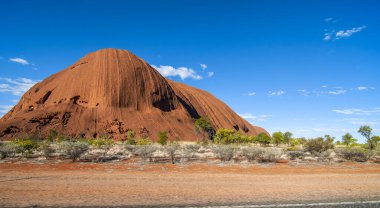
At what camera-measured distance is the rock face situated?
219 ft

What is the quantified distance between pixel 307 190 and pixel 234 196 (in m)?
2.87

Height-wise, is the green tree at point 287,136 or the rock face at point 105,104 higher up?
the rock face at point 105,104

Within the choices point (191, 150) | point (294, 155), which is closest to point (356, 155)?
point (294, 155)

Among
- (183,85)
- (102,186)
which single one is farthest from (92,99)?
(102,186)

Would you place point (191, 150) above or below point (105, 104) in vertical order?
below

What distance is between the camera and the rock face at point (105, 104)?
66.9 m

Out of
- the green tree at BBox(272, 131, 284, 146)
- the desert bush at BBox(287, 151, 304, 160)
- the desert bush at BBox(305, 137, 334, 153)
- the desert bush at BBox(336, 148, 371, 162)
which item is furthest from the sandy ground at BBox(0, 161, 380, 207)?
the green tree at BBox(272, 131, 284, 146)

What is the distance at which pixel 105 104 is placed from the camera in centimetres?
7419

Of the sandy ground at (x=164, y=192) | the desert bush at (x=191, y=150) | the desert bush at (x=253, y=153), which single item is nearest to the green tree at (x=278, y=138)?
the desert bush at (x=191, y=150)

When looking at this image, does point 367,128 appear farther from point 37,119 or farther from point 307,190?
point 37,119

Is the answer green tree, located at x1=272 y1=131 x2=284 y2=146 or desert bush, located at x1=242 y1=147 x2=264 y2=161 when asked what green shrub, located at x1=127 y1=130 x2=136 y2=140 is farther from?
desert bush, located at x1=242 y1=147 x2=264 y2=161

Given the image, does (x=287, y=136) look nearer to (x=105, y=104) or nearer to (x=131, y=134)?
(x=131, y=134)

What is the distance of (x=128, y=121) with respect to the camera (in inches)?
2817

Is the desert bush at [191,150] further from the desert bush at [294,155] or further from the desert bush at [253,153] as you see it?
the desert bush at [294,155]
